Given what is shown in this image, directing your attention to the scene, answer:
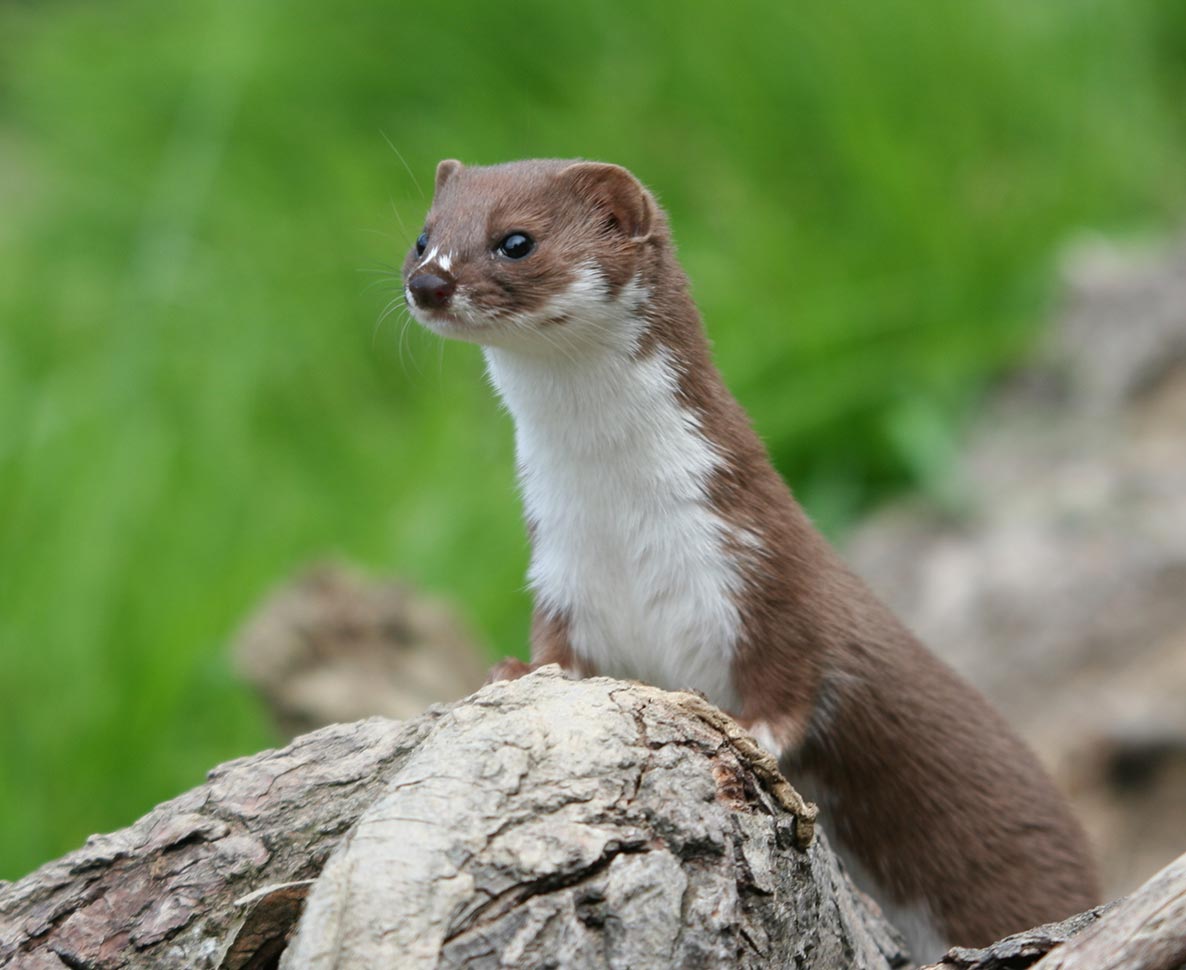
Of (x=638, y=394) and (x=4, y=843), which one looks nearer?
(x=638, y=394)

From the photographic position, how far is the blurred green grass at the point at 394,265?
19.4 feet

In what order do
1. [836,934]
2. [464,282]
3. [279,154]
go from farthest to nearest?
[279,154]
[464,282]
[836,934]

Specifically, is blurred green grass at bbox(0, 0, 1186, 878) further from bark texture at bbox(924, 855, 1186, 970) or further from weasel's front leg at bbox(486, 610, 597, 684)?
bark texture at bbox(924, 855, 1186, 970)

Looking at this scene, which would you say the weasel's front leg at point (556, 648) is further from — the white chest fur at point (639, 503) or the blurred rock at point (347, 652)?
the blurred rock at point (347, 652)

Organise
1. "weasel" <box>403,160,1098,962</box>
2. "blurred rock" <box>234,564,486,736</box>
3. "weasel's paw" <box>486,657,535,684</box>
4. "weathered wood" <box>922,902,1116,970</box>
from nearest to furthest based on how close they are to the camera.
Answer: "weathered wood" <box>922,902,1116,970</box> → "weasel's paw" <box>486,657,535,684</box> → "weasel" <box>403,160,1098,962</box> → "blurred rock" <box>234,564,486,736</box>

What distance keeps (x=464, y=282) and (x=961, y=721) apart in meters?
1.43

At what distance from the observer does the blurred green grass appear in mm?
5906

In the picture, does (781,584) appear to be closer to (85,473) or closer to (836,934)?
(836,934)

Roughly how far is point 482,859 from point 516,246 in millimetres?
1362

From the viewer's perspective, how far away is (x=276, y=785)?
2576 millimetres

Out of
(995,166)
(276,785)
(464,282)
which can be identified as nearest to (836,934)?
(276,785)

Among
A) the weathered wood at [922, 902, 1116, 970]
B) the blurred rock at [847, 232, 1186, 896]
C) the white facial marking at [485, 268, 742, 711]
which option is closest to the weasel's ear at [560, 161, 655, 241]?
the white facial marking at [485, 268, 742, 711]

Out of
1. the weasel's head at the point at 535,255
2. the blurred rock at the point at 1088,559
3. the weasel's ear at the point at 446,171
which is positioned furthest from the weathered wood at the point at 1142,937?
the blurred rock at the point at 1088,559

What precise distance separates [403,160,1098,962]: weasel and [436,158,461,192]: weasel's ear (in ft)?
0.04
